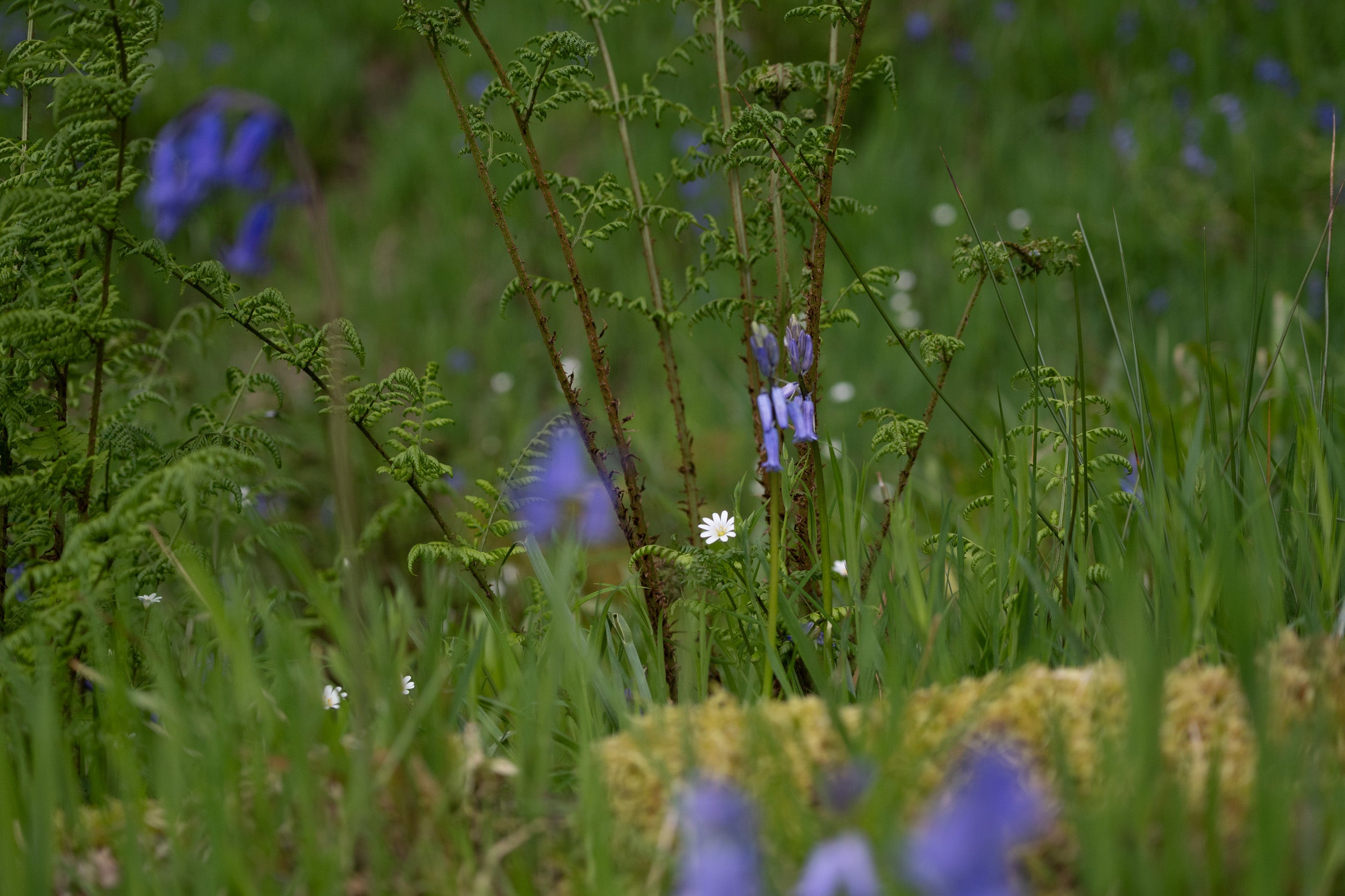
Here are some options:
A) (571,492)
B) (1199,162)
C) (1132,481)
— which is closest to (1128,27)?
(1199,162)

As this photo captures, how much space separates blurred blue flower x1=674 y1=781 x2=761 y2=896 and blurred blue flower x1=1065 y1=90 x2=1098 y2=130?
558 cm

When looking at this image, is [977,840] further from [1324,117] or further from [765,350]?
[1324,117]

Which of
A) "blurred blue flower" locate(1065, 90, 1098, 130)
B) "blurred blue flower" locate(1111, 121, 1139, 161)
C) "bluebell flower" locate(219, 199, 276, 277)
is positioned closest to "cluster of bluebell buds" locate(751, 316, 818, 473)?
"bluebell flower" locate(219, 199, 276, 277)

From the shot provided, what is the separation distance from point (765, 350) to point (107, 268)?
924 mm

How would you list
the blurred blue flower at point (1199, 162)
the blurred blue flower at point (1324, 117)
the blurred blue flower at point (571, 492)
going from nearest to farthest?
the blurred blue flower at point (571, 492), the blurred blue flower at point (1324, 117), the blurred blue flower at point (1199, 162)

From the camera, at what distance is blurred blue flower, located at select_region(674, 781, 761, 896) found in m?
0.71

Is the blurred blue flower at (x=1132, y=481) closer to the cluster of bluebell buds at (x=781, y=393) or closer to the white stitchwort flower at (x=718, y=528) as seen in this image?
the cluster of bluebell buds at (x=781, y=393)

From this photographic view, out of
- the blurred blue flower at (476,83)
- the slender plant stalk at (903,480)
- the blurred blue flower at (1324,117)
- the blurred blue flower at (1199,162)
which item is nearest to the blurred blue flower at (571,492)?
the slender plant stalk at (903,480)

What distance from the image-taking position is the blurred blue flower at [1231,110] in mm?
4863

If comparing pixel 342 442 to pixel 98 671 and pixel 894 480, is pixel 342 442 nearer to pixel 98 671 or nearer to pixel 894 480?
pixel 98 671

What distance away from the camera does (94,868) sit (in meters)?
0.98

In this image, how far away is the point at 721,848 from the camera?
28.1 inches

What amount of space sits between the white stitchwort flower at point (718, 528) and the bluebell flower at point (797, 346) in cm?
45

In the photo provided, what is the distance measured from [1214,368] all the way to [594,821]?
2534 mm
